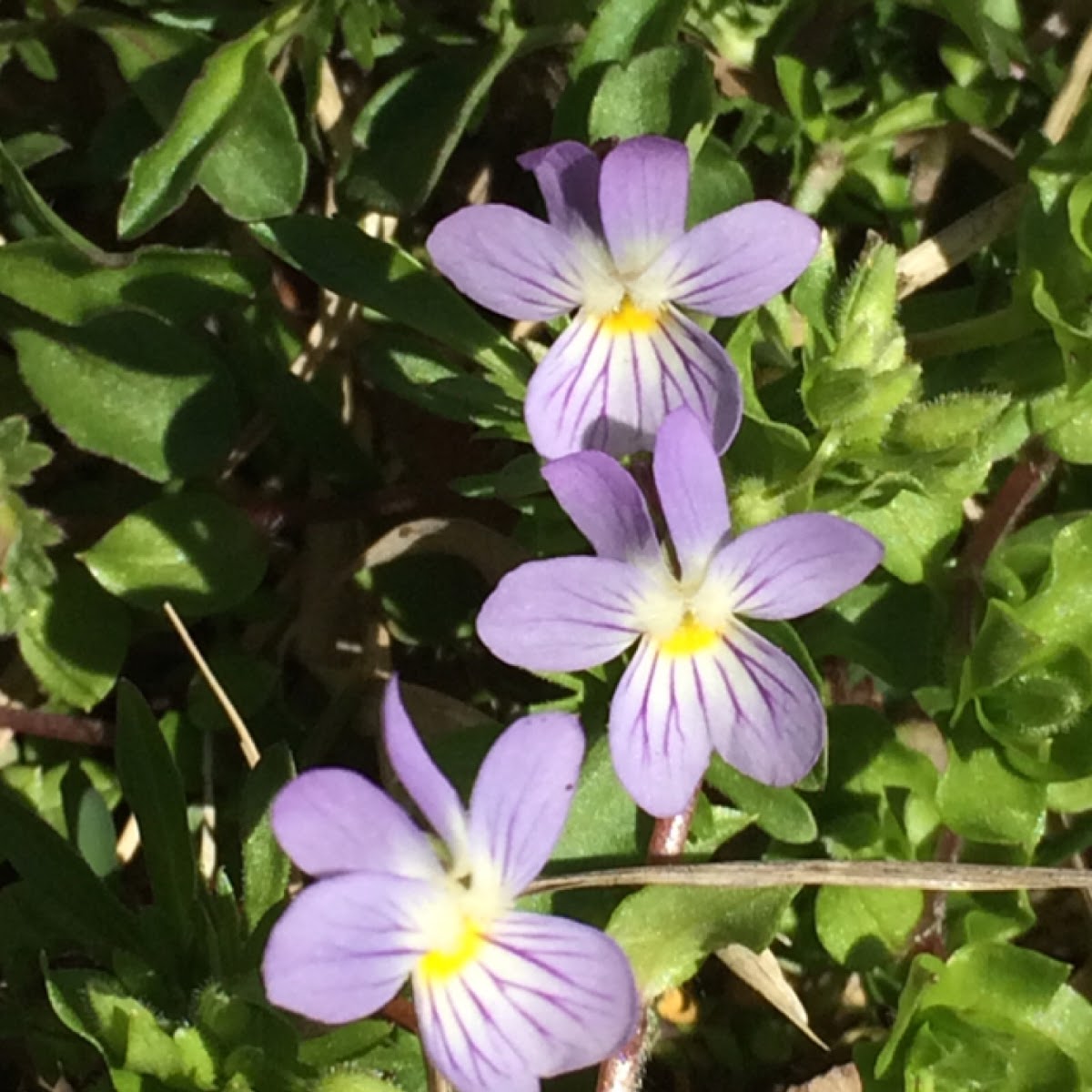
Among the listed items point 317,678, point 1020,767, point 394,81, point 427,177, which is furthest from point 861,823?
point 394,81

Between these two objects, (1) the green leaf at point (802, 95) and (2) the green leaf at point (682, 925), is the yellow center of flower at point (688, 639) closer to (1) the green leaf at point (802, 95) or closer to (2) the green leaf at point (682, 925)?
(2) the green leaf at point (682, 925)

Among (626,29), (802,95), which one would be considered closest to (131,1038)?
(626,29)

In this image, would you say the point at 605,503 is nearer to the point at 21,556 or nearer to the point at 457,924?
the point at 457,924

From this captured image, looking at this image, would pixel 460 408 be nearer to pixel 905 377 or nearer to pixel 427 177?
pixel 427 177

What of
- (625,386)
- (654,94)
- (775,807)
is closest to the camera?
(625,386)

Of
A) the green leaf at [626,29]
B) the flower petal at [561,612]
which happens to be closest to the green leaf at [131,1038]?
the flower petal at [561,612]

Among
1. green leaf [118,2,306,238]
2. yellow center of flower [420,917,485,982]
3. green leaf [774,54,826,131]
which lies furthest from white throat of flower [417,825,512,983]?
green leaf [774,54,826,131]
